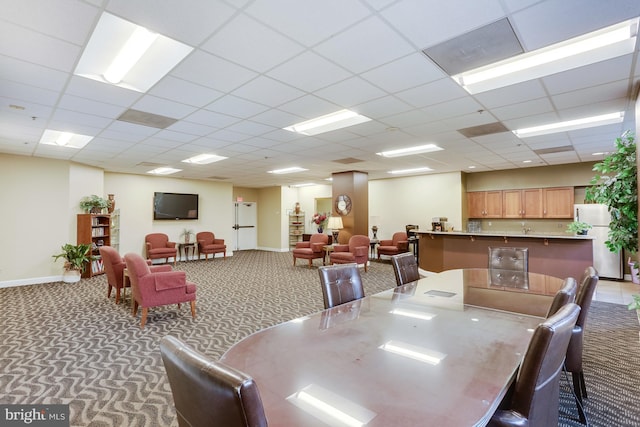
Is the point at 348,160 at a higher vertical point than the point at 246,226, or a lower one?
higher

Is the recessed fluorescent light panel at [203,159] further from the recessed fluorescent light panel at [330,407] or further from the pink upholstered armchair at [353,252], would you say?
the recessed fluorescent light panel at [330,407]

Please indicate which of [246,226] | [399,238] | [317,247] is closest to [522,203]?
[399,238]

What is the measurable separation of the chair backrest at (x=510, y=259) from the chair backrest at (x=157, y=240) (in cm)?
873

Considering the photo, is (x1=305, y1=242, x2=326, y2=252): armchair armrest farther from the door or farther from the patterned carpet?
the door

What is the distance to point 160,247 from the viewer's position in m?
9.43

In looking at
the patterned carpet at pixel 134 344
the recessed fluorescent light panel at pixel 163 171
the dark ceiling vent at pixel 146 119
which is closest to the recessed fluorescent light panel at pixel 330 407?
the patterned carpet at pixel 134 344

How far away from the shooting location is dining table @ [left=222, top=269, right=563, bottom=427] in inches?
38.4

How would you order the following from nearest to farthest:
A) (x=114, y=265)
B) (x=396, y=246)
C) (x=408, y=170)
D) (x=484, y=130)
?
(x=484, y=130), (x=114, y=265), (x=408, y=170), (x=396, y=246)

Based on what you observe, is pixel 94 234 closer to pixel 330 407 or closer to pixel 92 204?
pixel 92 204

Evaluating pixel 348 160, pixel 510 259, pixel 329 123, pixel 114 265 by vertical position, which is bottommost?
pixel 114 265

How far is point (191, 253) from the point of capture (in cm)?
1038

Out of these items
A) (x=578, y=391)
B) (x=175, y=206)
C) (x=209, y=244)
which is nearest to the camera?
(x=578, y=391)

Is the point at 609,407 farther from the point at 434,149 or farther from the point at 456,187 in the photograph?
the point at 456,187

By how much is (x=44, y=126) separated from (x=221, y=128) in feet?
8.11
